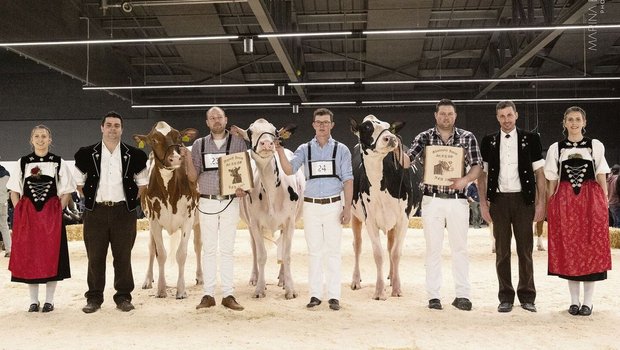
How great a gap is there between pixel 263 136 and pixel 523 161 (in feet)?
7.76

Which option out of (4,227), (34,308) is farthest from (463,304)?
(4,227)

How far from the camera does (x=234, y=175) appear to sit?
16.9ft

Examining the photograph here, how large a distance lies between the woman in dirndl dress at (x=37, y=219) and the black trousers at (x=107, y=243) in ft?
0.97

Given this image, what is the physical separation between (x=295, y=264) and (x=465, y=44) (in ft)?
35.7

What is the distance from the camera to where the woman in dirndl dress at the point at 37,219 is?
5.25 metres

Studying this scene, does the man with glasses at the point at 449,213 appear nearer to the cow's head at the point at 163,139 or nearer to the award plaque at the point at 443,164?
the award plaque at the point at 443,164

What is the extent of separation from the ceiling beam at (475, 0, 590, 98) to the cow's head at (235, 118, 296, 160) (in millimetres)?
6880

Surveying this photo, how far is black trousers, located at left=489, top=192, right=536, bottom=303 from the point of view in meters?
5.13

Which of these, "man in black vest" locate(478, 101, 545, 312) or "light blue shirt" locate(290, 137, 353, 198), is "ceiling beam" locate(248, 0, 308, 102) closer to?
"light blue shirt" locate(290, 137, 353, 198)

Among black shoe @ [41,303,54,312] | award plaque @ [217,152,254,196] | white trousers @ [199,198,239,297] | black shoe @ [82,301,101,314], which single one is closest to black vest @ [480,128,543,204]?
award plaque @ [217,152,254,196]

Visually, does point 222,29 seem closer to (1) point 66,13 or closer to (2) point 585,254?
(1) point 66,13

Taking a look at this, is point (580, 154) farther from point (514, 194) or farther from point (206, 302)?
point (206, 302)

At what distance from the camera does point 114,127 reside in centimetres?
536

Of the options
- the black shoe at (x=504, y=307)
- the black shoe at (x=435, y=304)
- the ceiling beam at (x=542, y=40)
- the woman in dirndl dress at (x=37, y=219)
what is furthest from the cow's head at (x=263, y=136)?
the ceiling beam at (x=542, y=40)
